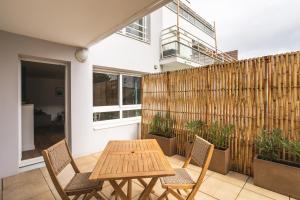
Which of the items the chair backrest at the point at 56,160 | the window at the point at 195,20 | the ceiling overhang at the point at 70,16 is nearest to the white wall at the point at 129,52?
the ceiling overhang at the point at 70,16

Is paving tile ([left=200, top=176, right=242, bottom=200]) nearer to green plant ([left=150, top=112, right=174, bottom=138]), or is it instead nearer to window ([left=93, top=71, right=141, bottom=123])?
green plant ([left=150, top=112, right=174, bottom=138])

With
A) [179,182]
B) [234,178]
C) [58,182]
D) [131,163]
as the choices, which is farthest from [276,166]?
[58,182]

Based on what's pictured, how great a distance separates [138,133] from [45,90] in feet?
22.6

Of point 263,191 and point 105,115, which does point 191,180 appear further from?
point 105,115

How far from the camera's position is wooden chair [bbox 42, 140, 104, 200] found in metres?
1.75

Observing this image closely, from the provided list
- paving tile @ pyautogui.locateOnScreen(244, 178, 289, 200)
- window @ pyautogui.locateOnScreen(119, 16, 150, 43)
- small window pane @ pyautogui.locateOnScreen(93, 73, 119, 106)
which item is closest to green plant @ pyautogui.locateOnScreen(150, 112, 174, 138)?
small window pane @ pyautogui.locateOnScreen(93, 73, 119, 106)

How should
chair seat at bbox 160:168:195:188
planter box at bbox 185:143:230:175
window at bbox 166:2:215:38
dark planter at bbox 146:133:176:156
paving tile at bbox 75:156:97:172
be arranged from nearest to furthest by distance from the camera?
chair seat at bbox 160:168:195:188, planter box at bbox 185:143:230:175, paving tile at bbox 75:156:97:172, dark planter at bbox 146:133:176:156, window at bbox 166:2:215:38

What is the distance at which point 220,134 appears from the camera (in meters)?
3.55

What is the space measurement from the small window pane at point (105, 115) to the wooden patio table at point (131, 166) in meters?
2.51

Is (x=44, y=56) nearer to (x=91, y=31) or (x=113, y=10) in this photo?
(x=91, y=31)

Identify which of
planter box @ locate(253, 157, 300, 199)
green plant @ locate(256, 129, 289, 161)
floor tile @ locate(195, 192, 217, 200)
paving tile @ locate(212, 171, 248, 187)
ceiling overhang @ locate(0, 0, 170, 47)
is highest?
ceiling overhang @ locate(0, 0, 170, 47)

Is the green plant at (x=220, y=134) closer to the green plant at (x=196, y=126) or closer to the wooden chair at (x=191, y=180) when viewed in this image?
the green plant at (x=196, y=126)

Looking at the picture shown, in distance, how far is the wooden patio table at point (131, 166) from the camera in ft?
5.41

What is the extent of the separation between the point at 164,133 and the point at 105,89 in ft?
7.25
